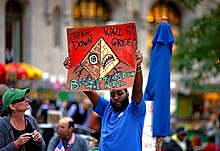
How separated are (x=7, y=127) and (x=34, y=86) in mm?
20360

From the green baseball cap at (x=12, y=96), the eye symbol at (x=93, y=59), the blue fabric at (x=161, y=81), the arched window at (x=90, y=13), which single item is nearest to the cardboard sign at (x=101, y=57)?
the eye symbol at (x=93, y=59)

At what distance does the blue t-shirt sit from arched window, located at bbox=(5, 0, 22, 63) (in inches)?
946

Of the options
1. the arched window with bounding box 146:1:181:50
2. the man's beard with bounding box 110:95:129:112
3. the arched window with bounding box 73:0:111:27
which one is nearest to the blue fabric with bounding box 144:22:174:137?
the man's beard with bounding box 110:95:129:112

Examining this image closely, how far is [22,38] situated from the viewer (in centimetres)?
3183

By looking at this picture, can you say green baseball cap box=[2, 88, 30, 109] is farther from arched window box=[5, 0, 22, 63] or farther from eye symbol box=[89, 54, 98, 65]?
arched window box=[5, 0, 22, 63]

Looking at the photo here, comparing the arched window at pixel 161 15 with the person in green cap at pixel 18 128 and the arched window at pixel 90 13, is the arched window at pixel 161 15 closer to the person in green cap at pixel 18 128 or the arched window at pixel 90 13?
the arched window at pixel 90 13

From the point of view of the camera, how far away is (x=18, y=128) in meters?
7.18

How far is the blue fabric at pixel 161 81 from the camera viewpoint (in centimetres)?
989

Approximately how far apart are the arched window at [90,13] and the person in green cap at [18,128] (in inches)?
→ 1016

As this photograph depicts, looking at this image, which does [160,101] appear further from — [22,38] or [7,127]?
[22,38]

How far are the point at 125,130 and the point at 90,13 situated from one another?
1036 inches

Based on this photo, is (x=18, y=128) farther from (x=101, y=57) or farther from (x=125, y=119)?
(x=101, y=57)

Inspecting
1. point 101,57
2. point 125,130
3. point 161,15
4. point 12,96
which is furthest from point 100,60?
point 161,15

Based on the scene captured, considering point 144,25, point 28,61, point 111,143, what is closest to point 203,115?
point 144,25
